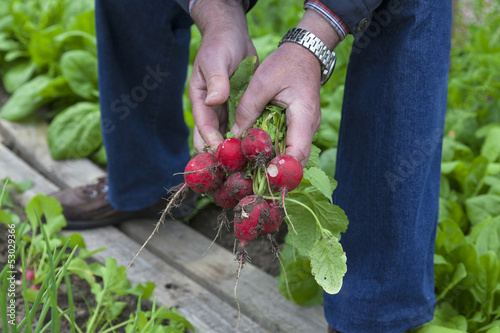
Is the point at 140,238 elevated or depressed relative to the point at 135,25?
depressed

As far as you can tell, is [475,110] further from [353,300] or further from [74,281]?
[74,281]

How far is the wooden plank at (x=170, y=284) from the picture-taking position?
147cm

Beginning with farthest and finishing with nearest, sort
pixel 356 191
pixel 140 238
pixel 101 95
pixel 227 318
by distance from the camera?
pixel 140 238 < pixel 101 95 < pixel 227 318 < pixel 356 191

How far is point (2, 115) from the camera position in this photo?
98.8 inches

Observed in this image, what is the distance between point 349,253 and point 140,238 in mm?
868

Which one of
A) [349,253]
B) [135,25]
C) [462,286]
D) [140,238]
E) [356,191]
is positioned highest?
[135,25]

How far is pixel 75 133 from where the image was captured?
7.54 ft

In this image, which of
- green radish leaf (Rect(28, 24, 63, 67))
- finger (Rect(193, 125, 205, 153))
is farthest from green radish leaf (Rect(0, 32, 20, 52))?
finger (Rect(193, 125, 205, 153))

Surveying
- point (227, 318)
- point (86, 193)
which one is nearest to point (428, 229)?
point (227, 318)

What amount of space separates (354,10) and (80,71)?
1.79 metres

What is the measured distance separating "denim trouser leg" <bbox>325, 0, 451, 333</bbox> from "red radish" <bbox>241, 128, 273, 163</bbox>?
33 centimetres

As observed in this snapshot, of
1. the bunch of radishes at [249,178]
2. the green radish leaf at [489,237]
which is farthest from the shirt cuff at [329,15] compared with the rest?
the green radish leaf at [489,237]

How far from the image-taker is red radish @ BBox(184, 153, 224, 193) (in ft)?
3.34

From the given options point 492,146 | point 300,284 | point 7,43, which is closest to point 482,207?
point 492,146
